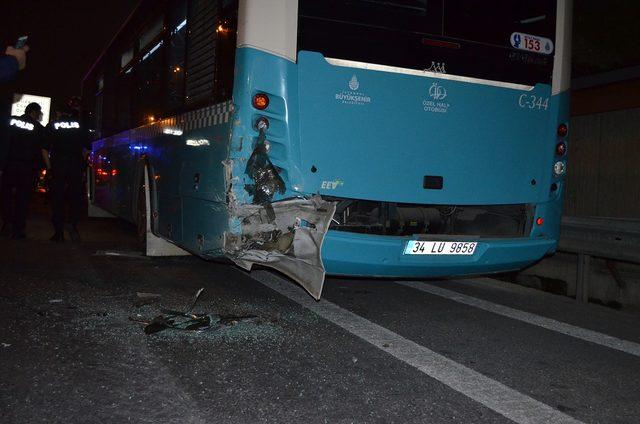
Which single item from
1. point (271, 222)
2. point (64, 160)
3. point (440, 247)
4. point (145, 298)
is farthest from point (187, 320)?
point (64, 160)

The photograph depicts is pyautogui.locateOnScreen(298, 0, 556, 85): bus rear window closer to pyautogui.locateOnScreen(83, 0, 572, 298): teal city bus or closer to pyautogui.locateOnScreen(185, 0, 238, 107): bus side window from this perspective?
pyautogui.locateOnScreen(83, 0, 572, 298): teal city bus

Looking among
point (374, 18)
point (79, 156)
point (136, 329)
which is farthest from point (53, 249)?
point (374, 18)

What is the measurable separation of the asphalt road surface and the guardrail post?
30 centimetres

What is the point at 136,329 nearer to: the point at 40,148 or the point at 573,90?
the point at 40,148

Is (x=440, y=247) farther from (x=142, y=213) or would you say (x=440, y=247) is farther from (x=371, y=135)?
(x=142, y=213)

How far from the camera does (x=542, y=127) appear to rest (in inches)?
228

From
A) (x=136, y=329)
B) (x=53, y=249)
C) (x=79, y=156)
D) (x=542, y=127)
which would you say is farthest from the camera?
(x=79, y=156)

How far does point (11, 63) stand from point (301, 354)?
117 inches

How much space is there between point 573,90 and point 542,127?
209 inches

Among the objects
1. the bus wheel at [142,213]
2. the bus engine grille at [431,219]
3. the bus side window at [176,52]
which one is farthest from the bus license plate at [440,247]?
the bus wheel at [142,213]

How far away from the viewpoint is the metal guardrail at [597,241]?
6219 mm

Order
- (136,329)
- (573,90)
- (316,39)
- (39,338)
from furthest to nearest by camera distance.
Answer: (573,90), (316,39), (136,329), (39,338)

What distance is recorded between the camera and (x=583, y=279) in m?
6.96

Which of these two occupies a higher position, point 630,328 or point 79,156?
point 79,156
